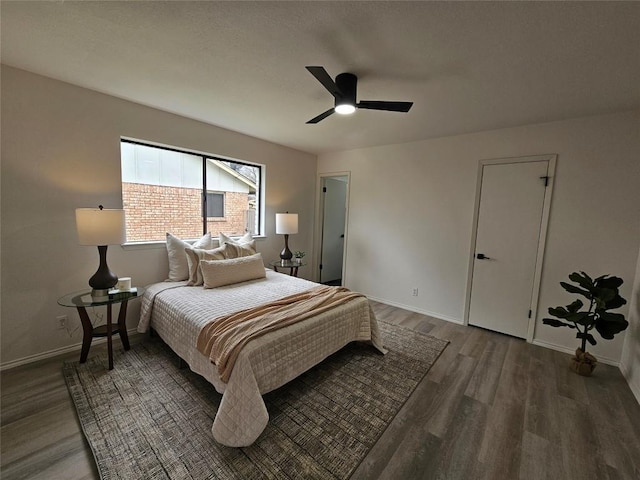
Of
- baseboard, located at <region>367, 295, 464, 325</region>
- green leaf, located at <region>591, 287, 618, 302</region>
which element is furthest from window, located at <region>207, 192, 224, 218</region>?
→ green leaf, located at <region>591, 287, 618, 302</region>

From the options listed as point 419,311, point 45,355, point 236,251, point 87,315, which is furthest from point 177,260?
point 419,311

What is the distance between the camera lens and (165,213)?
3193 millimetres

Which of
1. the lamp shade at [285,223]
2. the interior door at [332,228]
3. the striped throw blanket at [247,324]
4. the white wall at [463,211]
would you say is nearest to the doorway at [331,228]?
the interior door at [332,228]

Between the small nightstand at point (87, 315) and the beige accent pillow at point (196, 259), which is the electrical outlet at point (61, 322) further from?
the beige accent pillow at point (196, 259)

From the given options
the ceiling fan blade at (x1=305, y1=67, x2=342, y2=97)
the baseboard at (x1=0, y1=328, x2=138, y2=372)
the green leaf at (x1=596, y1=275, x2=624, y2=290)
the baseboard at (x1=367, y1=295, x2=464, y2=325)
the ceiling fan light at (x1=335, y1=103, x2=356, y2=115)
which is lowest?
the baseboard at (x1=0, y1=328, x2=138, y2=372)

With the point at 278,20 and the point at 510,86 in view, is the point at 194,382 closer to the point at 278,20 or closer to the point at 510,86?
the point at 278,20

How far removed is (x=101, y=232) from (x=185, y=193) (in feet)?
4.29

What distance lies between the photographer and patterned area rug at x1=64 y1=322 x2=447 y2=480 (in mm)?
1452

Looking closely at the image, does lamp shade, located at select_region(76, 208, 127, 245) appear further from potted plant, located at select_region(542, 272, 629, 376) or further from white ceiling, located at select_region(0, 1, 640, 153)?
potted plant, located at select_region(542, 272, 629, 376)

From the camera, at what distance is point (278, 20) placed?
151 cm

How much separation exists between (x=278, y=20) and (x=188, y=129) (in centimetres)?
215

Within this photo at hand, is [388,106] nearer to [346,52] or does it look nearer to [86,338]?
[346,52]

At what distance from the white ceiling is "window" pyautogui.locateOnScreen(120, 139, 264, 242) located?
66cm

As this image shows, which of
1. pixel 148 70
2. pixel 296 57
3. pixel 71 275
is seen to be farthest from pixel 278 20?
pixel 71 275
